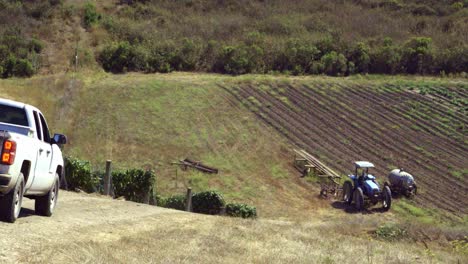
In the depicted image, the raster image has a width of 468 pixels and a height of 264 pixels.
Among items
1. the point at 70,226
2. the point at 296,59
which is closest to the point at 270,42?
the point at 296,59

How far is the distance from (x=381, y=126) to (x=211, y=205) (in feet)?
74.6

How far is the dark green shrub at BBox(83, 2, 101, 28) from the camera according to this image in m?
78.2

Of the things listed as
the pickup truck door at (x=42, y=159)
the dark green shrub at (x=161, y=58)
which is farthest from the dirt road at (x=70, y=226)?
the dark green shrub at (x=161, y=58)

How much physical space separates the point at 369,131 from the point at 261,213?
54.9ft

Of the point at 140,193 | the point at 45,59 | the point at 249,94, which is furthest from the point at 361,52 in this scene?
the point at 140,193

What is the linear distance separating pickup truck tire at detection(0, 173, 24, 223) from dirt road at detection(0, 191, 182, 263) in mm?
142

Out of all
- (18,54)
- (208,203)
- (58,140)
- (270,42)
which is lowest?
(208,203)

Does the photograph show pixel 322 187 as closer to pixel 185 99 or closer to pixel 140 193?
pixel 140 193

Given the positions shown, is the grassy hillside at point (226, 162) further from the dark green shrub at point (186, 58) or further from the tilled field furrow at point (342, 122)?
the dark green shrub at point (186, 58)

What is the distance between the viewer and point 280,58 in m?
67.9

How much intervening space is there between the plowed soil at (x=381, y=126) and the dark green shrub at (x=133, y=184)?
13.7 m

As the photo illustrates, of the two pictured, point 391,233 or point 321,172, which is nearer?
point 391,233

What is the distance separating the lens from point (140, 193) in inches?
1092

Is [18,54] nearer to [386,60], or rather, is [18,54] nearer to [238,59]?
[238,59]
